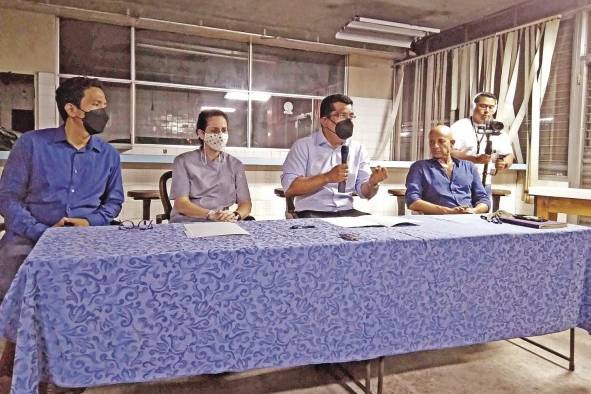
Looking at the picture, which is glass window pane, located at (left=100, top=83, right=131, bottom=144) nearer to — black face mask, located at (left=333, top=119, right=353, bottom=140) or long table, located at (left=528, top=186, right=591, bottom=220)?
black face mask, located at (left=333, top=119, right=353, bottom=140)

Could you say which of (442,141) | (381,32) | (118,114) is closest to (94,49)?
(118,114)

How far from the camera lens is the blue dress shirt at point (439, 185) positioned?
9.10ft

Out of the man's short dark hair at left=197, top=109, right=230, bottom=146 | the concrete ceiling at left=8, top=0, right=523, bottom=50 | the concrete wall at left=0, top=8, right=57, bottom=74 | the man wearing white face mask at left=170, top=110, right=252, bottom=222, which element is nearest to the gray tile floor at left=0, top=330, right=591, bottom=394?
the man wearing white face mask at left=170, top=110, right=252, bottom=222

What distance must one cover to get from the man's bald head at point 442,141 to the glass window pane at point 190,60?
444 cm

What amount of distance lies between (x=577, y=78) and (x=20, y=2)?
5899 millimetres

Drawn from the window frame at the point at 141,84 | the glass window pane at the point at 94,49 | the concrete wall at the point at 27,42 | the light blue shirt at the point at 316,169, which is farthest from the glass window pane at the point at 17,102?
the light blue shirt at the point at 316,169

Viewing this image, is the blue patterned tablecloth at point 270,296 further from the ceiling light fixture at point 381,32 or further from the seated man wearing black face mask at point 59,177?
the ceiling light fixture at point 381,32

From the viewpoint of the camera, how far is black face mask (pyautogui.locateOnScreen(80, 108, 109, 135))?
203 centimetres

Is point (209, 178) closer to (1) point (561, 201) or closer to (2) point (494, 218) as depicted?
(2) point (494, 218)

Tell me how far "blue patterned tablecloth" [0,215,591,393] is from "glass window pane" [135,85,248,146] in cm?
527

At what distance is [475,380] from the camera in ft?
6.34

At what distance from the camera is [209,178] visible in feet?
8.26

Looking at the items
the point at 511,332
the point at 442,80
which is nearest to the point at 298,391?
the point at 511,332

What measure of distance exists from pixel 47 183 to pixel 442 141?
2084 millimetres
